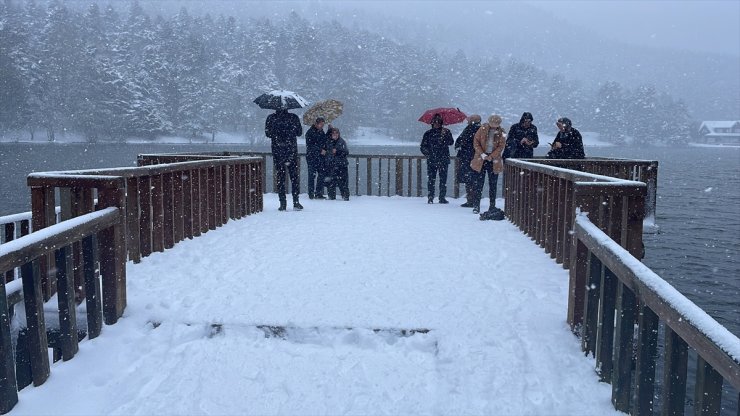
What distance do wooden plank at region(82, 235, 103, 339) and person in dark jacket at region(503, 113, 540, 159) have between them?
8425 mm

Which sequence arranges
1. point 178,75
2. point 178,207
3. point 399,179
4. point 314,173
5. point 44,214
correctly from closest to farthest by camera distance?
point 44,214 < point 178,207 < point 314,173 < point 399,179 < point 178,75

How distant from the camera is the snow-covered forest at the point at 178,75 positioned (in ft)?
258

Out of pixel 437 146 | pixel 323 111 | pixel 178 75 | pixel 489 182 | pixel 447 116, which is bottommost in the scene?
pixel 489 182

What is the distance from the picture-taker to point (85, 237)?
443 centimetres

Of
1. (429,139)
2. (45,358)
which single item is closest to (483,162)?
(429,139)

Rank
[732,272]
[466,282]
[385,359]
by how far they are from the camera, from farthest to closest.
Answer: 1. [732,272]
2. [466,282]
3. [385,359]

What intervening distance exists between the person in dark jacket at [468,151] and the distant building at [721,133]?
17786 cm

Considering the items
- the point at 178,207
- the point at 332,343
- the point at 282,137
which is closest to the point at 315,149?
the point at 282,137

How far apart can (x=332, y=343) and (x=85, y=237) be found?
1.91 metres

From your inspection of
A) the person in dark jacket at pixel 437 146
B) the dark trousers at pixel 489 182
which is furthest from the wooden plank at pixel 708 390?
the person in dark jacket at pixel 437 146

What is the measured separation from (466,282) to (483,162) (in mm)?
5737

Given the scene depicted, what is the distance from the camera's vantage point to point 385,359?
13.9 feet

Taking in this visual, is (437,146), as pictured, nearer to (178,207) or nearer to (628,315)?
(178,207)

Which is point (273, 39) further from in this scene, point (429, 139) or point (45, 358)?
point (45, 358)
